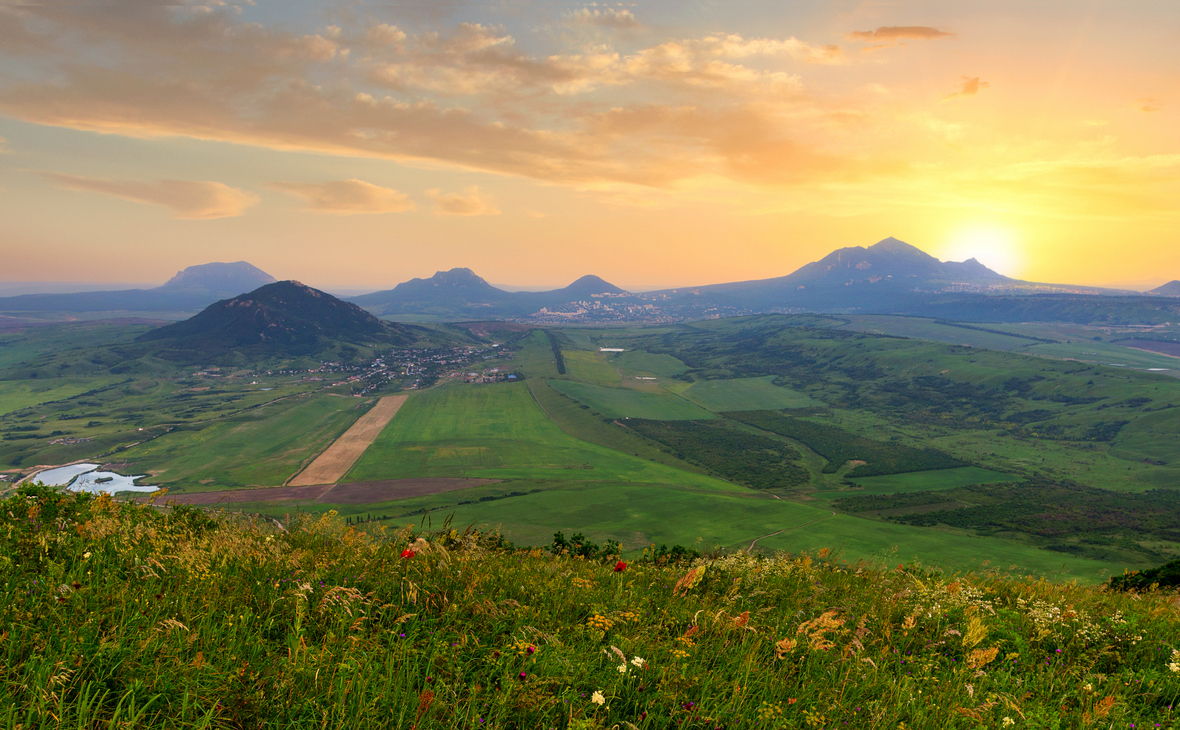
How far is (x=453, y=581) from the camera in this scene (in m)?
5.57

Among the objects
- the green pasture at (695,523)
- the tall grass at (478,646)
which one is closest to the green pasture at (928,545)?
the green pasture at (695,523)

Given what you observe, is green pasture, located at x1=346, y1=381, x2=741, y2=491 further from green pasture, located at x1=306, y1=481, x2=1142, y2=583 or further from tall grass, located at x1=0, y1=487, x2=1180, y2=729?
tall grass, located at x1=0, y1=487, x2=1180, y2=729

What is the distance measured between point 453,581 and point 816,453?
182m

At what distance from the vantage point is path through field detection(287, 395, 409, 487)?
122m

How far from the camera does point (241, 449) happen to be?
14362 centimetres

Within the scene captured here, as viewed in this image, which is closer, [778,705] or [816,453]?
[778,705]

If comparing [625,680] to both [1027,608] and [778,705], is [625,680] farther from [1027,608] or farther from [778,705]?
[1027,608]

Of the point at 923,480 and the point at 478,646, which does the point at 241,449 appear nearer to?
the point at 478,646

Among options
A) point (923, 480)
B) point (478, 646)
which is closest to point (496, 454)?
point (923, 480)

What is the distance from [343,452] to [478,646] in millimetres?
159309

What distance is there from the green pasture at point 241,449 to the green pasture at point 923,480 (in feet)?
494

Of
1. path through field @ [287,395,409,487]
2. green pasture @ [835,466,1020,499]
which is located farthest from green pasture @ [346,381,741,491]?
green pasture @ [835,466,1020,499]

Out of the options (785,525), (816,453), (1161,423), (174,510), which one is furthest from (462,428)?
(1161,423)

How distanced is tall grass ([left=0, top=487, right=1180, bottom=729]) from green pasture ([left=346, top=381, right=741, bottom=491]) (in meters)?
121
